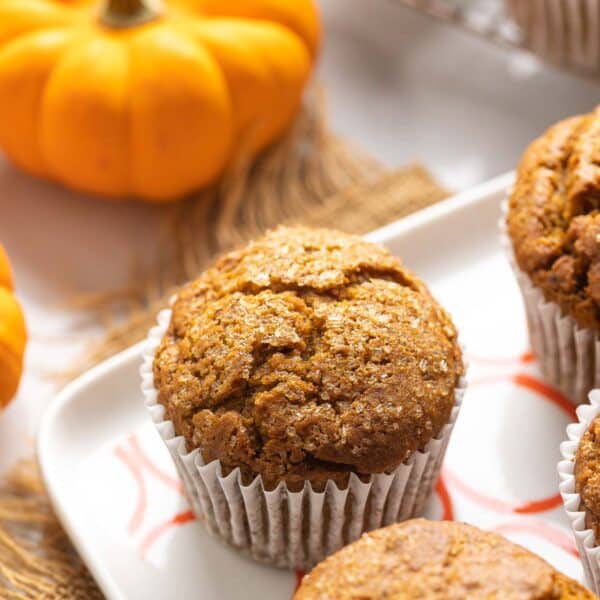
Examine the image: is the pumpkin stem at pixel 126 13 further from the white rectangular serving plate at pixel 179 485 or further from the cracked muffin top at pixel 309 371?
the cracked muffin top at pixel 309 371

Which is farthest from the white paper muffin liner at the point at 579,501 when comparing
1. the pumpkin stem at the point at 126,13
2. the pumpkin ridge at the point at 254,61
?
the pumpkin stem at the point at 126,13

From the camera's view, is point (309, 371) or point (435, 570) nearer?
A: point (435, 570)

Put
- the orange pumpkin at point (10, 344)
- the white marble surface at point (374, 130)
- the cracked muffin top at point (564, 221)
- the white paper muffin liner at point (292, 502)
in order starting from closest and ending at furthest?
1. the white paper muffin liner at point (292, 502)
2. the cracked muffin top at point (564, 221)
3. the orange pumpkin at point (10, 344)
4. the white marble surface at point (374, 130)

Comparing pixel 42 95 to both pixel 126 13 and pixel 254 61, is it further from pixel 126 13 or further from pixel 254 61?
pixel 254 61

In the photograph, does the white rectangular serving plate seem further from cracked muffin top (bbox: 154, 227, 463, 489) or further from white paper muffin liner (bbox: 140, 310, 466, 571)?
cracked muffin top (bbox: 154, 227, 463, 489)

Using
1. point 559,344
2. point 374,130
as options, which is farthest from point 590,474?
point 374,130

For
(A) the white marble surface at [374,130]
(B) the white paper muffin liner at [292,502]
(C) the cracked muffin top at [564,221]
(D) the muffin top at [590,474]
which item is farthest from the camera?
(A) the white marble surface at [374,130]

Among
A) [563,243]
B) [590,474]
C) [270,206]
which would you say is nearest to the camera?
[590,474]
